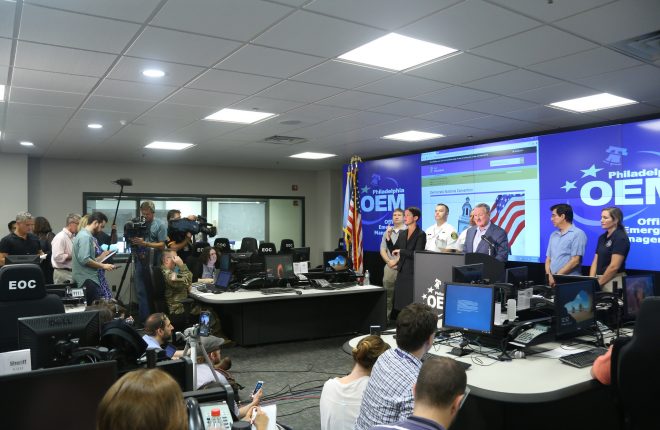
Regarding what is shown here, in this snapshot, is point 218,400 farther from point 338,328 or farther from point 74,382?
point 338,328

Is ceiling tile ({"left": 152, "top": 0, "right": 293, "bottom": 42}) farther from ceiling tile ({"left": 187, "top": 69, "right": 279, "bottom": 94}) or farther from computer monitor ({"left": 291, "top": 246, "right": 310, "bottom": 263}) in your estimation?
computer monitor ({"left": 291, "top": 246, "right": 310, "bottom": 263})

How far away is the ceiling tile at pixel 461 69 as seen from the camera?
3.96 metres

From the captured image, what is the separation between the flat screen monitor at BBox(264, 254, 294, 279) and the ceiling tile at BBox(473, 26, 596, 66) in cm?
369

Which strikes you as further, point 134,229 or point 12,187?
point 12,187

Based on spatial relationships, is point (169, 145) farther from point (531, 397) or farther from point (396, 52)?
point (531, 397)

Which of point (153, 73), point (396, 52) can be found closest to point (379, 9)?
point (396, 52)

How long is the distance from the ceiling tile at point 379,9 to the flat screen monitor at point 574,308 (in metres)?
1.98

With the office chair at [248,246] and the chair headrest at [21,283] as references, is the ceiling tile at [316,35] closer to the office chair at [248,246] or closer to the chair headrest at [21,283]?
the chair headrest at [21,283]

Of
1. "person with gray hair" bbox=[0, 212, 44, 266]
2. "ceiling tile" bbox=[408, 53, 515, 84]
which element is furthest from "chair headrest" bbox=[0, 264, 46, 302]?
"ceiling tile" bbox=[408, 53, 515, 84]

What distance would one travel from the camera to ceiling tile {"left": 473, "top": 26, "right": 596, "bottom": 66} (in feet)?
11.3

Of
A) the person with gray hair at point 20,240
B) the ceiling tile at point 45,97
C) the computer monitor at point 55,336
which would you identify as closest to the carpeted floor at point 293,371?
the computer monitor at point 55,336

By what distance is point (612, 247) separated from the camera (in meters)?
5.11

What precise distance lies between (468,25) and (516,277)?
209 cm

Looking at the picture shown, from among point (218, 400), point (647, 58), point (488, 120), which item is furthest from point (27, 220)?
point (647, 58)
